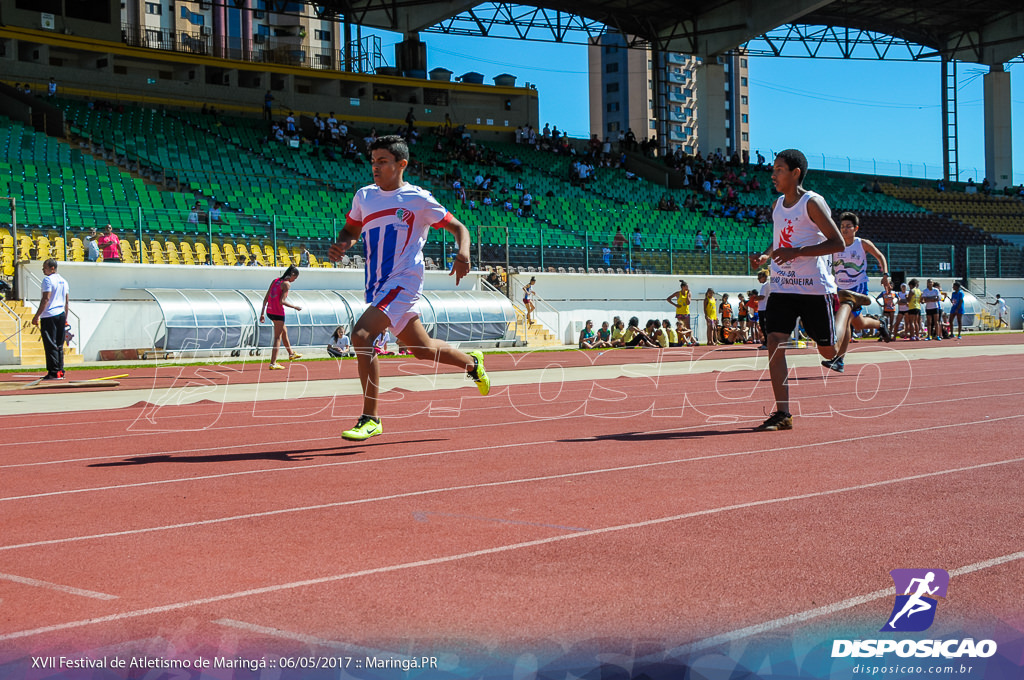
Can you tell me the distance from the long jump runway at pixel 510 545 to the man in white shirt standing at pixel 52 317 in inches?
278

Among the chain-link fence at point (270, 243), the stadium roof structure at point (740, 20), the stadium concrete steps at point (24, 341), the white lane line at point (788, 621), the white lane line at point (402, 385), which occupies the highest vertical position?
the stadium roof structure at point (740, 20)

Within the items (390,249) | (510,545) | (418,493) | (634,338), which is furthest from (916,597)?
(634,338)

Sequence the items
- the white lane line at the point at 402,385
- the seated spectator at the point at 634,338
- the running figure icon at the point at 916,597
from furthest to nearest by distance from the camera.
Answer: the seated spectator at the point at 634,338 < the white lane line at the point at 402,385 < the running figure icon at the point at 916,597

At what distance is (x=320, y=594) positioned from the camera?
11.9 ft

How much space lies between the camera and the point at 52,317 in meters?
16.3

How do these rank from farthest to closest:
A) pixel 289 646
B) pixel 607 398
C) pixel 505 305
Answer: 1. pixel 505 305
2. pixel 607 398
3. pixel 289 646

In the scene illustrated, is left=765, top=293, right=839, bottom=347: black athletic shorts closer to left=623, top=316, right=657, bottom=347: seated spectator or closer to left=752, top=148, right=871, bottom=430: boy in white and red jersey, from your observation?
left=752, top=148, right=871, bottom=430: boy in white and red jersey

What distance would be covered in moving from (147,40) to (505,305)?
26.8 metres

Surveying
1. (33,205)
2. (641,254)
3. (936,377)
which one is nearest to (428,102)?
(641,254)

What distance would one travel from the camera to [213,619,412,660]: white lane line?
2.98 m

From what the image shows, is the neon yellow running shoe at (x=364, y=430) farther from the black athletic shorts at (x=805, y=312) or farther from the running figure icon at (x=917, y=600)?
the running figure icon at (x=917, y=600)


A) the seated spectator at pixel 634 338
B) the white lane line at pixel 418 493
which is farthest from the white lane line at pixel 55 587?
the seated spectator at pixel 634 338

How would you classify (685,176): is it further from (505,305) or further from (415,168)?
(505,305)

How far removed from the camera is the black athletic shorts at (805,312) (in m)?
8.62
